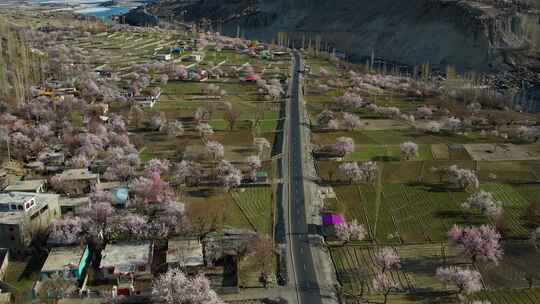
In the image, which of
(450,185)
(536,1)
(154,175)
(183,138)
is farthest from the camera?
(536,1)

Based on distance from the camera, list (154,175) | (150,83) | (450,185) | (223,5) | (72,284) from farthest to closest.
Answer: (223,5) → (150,83) → (450,185) → (154,175) → (72,284)

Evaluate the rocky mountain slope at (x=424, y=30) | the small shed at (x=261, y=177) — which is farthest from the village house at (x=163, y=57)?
the small shed at (x=261, y=177)

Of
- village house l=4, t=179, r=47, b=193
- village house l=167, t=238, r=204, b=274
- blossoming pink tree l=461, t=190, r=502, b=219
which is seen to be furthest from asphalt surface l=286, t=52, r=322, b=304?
village house l=4, t=179, r=47, b=193

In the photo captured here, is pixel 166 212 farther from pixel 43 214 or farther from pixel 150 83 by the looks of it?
pixel 150 83

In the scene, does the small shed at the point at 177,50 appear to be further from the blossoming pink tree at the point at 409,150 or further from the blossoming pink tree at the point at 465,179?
the blossoming pink tree at the point at 465,179

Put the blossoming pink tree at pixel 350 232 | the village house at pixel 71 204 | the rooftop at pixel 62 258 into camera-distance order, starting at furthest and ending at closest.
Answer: the village house at pixel 71 204
the blossoming pink tree at pixel 350 232
the rooftop at pixel 62 258

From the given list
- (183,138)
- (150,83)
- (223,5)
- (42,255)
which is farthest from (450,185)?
(223,5)
